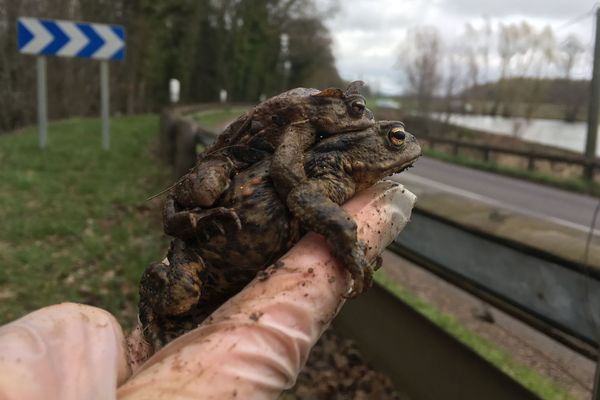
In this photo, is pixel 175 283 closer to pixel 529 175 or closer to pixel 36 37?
pixel 36 37

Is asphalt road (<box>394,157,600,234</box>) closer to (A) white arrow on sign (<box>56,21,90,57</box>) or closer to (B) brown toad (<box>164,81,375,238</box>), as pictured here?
(A) white arrow on sign (<box>56,21,90,57</box>)

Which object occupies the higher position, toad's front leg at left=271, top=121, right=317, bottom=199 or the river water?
toad's front leg at left=271, top=121, right=317, bottom=199

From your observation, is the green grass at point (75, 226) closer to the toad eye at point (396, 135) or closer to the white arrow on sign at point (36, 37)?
the white arrow on sign at point (36, 37)

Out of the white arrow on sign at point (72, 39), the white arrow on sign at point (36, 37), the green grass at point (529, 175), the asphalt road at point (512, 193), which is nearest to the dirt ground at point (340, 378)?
the asphalt road at point (512, 193)

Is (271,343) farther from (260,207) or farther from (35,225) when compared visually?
(35,225)

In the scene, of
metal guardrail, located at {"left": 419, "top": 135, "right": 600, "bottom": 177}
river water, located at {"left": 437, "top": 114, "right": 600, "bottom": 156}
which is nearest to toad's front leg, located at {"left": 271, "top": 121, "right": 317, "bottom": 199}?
metal guardrail, located at {"left": 419, "top": 135, "right": 600, "bottom": 177}

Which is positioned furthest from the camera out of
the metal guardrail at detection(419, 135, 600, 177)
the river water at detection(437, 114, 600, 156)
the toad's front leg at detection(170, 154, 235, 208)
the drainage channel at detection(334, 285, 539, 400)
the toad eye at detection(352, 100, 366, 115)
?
the river water at detection(437, 114, 600, 156)

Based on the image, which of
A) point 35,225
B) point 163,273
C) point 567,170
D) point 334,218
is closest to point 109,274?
point 35,225
